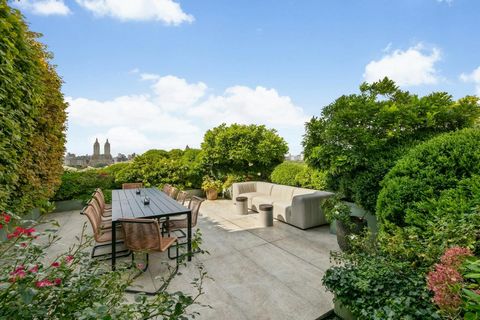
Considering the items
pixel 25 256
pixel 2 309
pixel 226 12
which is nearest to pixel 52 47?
pixel 226 12

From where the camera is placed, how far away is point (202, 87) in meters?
7.79

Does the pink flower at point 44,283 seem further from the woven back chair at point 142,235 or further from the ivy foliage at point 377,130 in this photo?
the ivy foliage at point 377,130

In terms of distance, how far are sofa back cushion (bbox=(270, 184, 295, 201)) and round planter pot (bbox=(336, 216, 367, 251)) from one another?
245 cm

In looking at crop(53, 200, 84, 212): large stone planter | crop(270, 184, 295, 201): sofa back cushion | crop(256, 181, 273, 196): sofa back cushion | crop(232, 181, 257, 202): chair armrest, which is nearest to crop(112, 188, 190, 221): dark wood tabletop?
crop(232, 181, 257, 202): chair armrest

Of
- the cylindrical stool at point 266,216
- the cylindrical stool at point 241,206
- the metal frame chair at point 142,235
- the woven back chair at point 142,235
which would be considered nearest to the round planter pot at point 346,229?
the cylindrical stool at point 266,216

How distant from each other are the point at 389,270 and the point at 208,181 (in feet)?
25.3

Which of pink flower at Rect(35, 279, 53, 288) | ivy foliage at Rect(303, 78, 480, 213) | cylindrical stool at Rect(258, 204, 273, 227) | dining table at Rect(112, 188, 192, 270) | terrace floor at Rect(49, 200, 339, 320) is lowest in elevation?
terrace floor at Rect(49, 200, 339, 320)

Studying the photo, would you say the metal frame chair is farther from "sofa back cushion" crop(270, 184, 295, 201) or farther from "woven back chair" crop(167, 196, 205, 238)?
"sofa back cushion" crop(270, 184, 295, 201)

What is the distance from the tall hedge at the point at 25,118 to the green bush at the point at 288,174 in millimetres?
6713

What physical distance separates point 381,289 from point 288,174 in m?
5.91

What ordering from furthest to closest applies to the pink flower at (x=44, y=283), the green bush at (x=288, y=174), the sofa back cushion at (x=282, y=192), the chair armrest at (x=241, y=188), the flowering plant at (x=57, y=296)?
the chair armrest at (x=241, y=188) → the green bush at (x=288, y=174) → the sofa back cushion at (x=282, y=192) → the pink flower at (x=44, y=283) → the flowering plant at (x=57, y=296)

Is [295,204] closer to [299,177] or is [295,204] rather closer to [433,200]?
[299,177]

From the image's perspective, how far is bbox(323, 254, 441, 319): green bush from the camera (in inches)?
66.0

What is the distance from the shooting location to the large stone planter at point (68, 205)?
720cm
